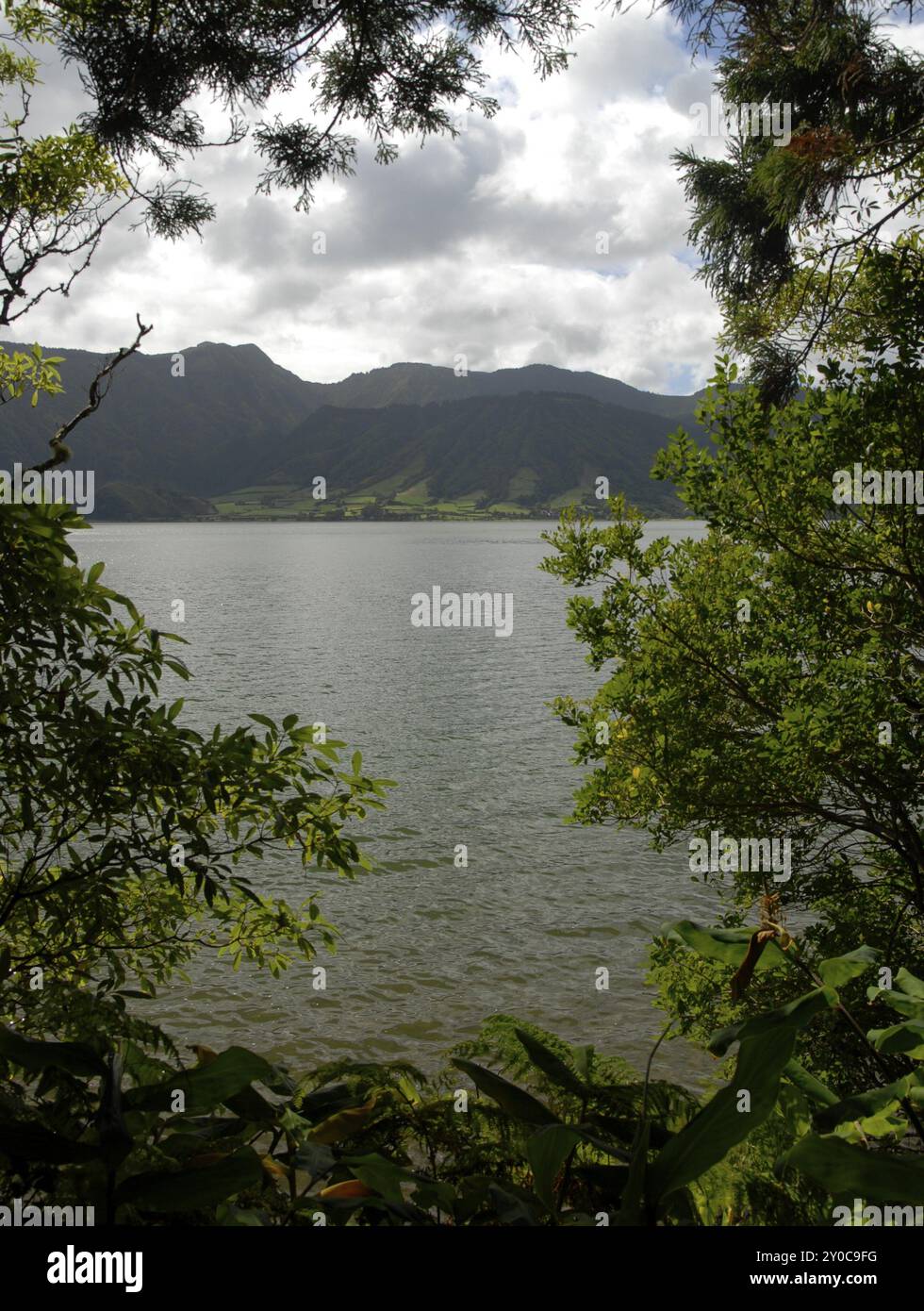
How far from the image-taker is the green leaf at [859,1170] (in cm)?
165

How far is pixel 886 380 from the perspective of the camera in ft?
21.2

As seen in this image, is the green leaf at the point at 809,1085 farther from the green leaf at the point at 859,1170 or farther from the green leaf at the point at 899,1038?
the green leaf at the point at 859,1170

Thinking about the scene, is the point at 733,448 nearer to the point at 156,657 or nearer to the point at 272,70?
the point at 272,70

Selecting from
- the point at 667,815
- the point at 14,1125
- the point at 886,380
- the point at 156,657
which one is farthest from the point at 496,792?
the point at 14,1125

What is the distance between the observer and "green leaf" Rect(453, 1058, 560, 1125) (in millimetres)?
2273

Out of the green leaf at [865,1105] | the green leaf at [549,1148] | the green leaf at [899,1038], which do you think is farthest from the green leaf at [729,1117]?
the green leaf at [899,1038]

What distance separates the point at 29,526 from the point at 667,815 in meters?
5.42

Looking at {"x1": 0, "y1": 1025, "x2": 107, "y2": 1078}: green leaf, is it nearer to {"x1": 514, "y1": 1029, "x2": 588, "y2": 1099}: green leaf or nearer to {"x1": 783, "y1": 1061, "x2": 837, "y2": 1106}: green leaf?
{"x1": 514, "y1": 1029, "x2": 588, "y2": 1099}: green leaf

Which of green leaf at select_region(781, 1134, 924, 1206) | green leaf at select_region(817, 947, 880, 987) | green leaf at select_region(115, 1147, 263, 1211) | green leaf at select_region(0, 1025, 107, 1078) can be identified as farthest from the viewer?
green leaf at select_region(817, 947, 880, 987)

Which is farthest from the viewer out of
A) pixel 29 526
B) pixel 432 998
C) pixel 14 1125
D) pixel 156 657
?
pixel 432 998

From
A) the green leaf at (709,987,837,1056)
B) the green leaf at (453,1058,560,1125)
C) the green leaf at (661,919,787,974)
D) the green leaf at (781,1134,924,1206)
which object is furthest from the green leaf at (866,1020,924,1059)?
the green leaf at (453,1058,560,1125)

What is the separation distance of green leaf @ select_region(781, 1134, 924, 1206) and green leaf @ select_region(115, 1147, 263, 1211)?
1088 millimetres

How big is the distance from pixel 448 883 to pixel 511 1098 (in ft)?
48.1

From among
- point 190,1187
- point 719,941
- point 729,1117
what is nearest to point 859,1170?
point 729,1117
